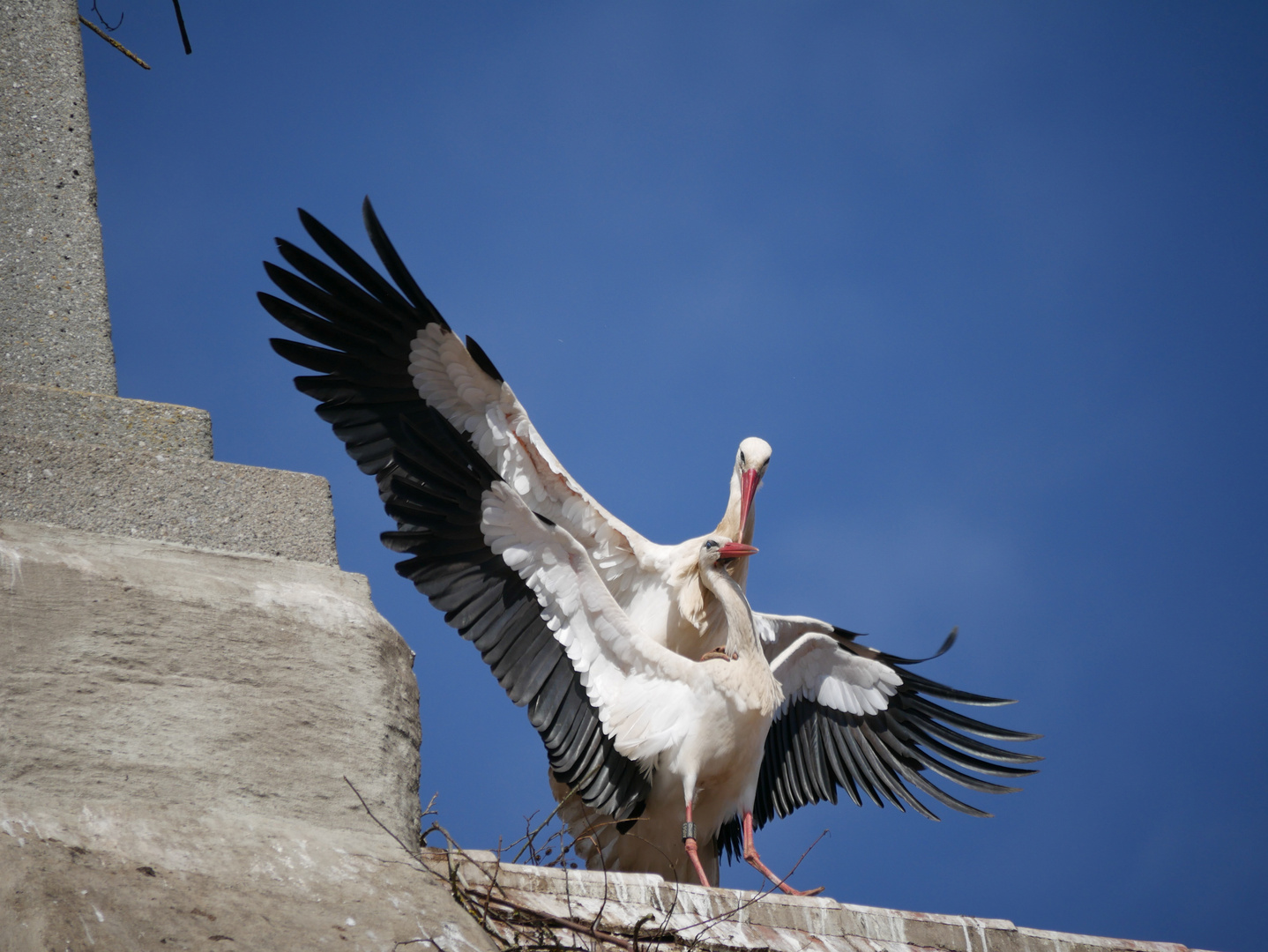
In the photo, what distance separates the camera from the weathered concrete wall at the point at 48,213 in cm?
410

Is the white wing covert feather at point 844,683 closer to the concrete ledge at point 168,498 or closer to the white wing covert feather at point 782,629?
the white wing covert feather at point 782,629

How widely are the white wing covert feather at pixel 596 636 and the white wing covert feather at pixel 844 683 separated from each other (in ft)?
5.76

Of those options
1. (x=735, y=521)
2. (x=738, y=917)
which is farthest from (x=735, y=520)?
(x=738, y=917)

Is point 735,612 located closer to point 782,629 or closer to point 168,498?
point 782,629

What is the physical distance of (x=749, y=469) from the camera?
20.2ft

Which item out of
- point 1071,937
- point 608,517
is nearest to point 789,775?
point 608,517

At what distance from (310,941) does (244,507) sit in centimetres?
164

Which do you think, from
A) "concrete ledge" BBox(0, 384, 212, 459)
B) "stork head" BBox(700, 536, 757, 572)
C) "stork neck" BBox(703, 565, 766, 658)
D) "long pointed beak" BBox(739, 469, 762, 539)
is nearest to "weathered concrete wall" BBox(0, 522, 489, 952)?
"concrete ledge" BBox(0, 384, 212, 459)

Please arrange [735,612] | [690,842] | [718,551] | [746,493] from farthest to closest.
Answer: [746,493]
[718,551]
[735,612]
[690,842]

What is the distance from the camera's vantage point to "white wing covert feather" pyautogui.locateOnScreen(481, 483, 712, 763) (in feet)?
15.1

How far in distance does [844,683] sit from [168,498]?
3.77 metres

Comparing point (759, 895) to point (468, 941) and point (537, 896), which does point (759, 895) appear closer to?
point (537, 896)

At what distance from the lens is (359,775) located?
3.23 m

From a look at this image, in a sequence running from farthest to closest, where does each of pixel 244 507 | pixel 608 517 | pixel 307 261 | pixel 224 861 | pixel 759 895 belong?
1. pixel 608 517
2. pixel 307 261
3. pixel 244 507
4. pixel 759 895
5. pixel 224 861
